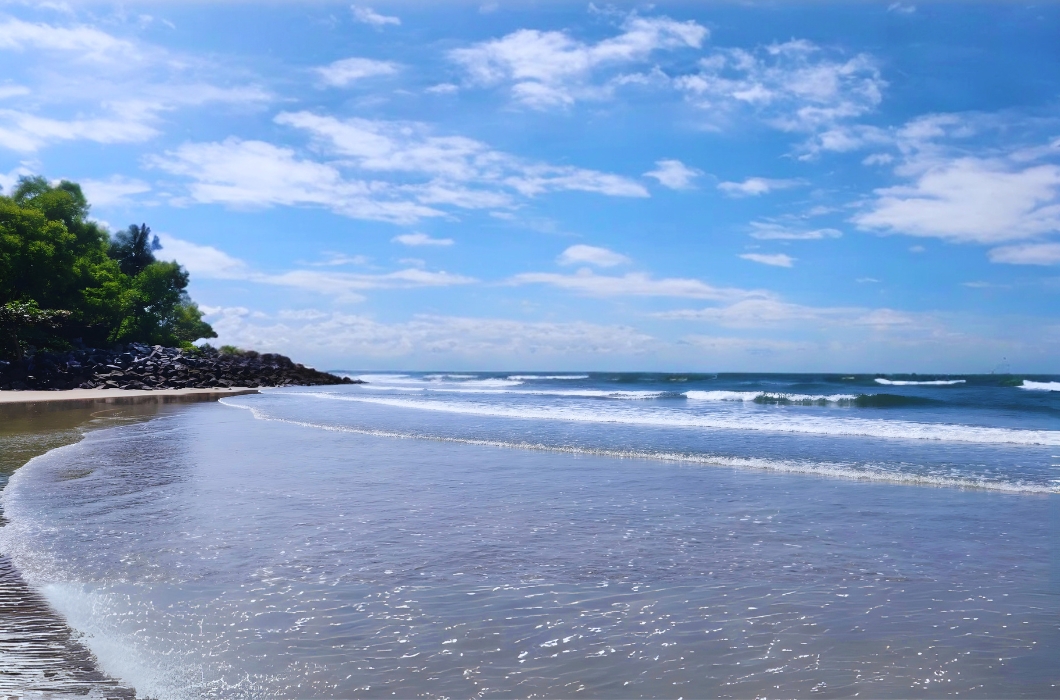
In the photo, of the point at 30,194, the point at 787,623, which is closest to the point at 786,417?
the point at 787,623

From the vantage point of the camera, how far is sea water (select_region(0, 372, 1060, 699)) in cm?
417

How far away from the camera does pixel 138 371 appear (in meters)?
42.6

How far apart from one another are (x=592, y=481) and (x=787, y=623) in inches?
240

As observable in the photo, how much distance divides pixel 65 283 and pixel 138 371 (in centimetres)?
879

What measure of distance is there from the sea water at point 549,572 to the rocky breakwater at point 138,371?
29.6m

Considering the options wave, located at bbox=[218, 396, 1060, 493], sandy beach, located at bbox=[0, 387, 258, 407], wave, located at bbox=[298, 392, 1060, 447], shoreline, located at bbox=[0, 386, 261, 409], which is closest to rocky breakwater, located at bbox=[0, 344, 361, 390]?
shoreline, located at bbox=[0, 386, 261, 409]

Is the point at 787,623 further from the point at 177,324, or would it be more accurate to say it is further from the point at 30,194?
the point at 177,324

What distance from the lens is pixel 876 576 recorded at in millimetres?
6172

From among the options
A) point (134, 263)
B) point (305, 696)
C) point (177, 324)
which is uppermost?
point (134, 263)

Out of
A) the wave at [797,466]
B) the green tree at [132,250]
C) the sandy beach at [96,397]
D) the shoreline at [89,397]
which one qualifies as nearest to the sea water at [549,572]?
the wave at [797,466]

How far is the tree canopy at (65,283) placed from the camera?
41031 mm

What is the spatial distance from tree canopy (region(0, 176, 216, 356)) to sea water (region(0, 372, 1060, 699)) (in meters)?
36.0

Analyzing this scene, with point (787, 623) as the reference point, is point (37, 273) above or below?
above

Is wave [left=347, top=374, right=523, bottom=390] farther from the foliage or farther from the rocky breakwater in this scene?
the foliage
